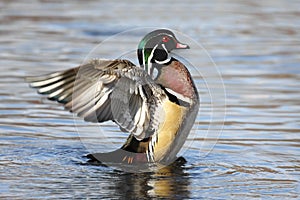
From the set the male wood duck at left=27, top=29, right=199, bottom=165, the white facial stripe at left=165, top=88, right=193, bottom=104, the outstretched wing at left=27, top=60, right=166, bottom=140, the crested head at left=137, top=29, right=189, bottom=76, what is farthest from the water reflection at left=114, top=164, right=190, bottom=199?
the crested head at left=137, top=29, right=189, bottom=76

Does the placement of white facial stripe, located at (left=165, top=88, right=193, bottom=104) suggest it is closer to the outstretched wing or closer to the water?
the outstretched wing

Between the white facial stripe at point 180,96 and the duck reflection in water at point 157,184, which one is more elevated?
the white facial stripe at point 180,96

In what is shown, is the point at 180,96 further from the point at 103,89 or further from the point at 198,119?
the point at 198,119

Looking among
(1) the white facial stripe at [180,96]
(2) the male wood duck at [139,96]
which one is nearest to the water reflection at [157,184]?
(2) the male wood duck at [139,96]

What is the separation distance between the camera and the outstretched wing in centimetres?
725

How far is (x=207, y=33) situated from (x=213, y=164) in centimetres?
773

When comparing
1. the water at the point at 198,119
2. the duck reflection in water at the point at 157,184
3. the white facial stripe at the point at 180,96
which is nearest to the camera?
the duck reflection in water at the point at 157,184

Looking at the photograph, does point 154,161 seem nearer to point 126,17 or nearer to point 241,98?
point 241,98

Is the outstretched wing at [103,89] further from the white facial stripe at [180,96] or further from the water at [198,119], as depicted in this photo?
the water at [198,119]

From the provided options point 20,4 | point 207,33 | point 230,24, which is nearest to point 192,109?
point 207,33

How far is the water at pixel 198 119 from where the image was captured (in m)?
7.22

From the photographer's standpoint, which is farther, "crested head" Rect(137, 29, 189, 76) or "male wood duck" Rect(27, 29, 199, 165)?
"crested head" Rect(137, 29, 189, 76)

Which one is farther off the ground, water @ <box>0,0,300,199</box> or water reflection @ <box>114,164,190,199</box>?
water @ <box>0,0,300,199</box>

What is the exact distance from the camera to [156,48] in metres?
7.80
